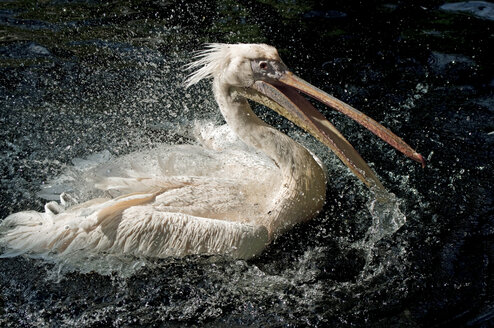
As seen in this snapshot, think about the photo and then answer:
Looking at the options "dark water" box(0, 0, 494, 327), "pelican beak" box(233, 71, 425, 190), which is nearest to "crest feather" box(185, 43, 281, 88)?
"pelican beak" box(233, 71, 425, 190)

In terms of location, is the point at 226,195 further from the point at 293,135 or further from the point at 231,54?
the point at 293,135

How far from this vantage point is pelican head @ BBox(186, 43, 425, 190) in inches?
128

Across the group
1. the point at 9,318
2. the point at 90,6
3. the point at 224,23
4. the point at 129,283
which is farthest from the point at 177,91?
the point at 9,318

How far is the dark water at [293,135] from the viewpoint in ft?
10.2

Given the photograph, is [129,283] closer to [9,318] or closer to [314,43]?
[9,318]

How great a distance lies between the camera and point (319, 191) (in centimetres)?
358

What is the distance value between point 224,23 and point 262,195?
10.2ft

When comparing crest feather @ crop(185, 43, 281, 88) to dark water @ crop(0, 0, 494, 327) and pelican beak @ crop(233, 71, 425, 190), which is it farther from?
dark water @ crop(0, 0, 494, 327)

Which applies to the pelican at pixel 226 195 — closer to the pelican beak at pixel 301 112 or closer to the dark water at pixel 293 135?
the pelican beak at pixel 301 112

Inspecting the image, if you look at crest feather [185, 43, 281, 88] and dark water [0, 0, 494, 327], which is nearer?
dark water [0, 0, 494, 327]

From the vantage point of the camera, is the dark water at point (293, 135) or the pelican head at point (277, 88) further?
the pelican head at point (277, 88)

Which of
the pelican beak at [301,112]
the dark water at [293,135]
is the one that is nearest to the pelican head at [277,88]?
the pelican beak at [301,112]

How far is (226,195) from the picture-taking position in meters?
3.47

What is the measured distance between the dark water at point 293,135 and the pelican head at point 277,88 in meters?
0.60
